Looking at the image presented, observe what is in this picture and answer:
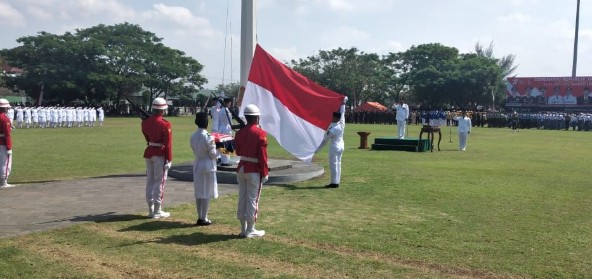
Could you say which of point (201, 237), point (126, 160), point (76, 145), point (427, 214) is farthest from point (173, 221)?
point (76, 145)

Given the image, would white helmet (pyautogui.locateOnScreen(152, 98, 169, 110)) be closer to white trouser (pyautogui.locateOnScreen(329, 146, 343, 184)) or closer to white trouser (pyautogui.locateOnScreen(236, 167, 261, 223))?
white trouser (pyautogui.locateOnScreen(236, 167, 261, 223))

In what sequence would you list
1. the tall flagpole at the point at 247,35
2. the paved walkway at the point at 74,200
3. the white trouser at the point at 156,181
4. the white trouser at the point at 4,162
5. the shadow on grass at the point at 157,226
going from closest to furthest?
the shadow on grass at the point at 157,226, the paved walkway at the point at 74,200, the white trouser at the point at 156,181, the white trouser at the point at 4,162, the tall flagpole at the point at 247,35

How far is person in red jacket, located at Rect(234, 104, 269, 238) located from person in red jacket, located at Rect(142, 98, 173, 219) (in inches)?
68.2

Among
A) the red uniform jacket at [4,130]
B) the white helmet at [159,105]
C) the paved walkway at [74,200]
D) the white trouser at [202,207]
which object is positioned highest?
the white helmet at [159,105]

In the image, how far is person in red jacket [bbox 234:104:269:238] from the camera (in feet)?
24.6

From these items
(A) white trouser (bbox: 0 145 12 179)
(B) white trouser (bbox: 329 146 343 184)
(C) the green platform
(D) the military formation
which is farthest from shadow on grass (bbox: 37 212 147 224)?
(D) the military formation

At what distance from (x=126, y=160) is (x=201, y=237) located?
10743mm

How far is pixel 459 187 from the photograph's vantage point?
12250 mm

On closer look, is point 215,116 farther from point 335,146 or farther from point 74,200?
point 74,200

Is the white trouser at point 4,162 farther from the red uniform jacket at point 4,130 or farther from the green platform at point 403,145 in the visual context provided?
the green platform at point 403,145

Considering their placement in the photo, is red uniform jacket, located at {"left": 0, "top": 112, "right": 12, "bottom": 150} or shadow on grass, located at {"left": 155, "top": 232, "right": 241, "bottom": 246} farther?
red uniform jacket, located at {"left": 0, "top": 112, "right": 12, "bottom": 150}

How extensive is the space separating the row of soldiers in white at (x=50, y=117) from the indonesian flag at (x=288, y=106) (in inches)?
1149

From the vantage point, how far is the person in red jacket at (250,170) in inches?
295

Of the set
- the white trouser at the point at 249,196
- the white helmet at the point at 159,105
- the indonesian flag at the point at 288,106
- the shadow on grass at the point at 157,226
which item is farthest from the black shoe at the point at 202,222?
the indonesian flag at the point at 288,106
